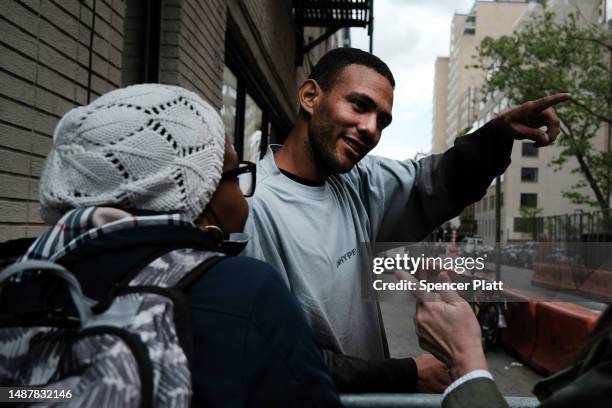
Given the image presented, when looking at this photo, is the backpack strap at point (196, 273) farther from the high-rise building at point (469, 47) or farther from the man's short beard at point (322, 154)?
the high-rise building at point (469, 47)

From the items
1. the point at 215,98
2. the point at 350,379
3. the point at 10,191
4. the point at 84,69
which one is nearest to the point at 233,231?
the point at 350,379

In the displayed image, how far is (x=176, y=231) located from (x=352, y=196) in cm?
120

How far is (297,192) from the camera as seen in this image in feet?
7.09

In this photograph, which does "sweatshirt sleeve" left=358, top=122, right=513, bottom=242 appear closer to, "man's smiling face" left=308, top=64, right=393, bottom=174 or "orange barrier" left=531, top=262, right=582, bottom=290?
"man's smiling face" left=308, top=64, right=393, bottom=174

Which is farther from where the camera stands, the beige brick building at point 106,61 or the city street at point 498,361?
the city street at point 498,361

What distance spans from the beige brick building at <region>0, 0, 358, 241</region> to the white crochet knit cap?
1.46m

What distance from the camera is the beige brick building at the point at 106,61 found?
2.52 metres

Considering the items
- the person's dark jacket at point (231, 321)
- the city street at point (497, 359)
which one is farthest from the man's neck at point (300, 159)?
the city street at point (497, 359)

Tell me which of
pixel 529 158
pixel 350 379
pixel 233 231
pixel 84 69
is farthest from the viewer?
pixel 529 158

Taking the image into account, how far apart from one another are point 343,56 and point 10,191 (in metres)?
1.61

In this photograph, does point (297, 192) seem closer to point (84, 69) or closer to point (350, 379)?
point (350, 379)

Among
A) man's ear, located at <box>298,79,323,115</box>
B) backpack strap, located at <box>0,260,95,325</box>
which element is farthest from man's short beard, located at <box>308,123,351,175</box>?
backpack strap, located at <box>0,260,95,325</box>

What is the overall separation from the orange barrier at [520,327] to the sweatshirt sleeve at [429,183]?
671 centimetres

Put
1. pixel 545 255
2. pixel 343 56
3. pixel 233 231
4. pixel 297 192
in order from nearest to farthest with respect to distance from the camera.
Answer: pixel 233 231 < pixel 297 192 < pixel 343 56 < pixel 545 255
